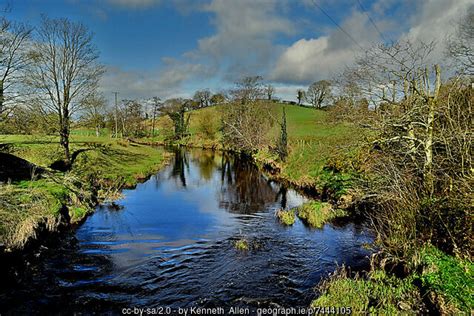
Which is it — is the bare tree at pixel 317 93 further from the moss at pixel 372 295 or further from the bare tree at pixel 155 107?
the moss at pixel 372 295

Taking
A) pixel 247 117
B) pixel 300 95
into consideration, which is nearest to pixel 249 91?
pixel 247 117

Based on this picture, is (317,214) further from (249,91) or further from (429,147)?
(249,91)

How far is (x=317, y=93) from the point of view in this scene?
85938 mm

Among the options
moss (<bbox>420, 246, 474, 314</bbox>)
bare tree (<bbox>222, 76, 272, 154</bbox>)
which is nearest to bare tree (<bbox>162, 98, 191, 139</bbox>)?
bare tree (<bbox>222, 76, 272, 154</bbox>)

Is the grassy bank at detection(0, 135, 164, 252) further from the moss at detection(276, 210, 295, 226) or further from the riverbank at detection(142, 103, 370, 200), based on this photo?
the riverbank at detection(142, 103, 370, 200)

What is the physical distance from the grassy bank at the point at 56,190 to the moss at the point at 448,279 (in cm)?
1252

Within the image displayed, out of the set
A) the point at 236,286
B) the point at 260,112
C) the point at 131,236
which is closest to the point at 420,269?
the point at 236,286

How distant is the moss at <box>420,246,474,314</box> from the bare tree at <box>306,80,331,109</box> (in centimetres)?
7574

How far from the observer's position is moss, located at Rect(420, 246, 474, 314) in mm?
6930

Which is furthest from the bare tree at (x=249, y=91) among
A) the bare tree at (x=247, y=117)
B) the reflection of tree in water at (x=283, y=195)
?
the reflection of tree in water at (x=283, y=195)

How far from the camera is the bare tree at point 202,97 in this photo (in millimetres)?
112438

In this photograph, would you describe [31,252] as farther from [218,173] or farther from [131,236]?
[218,173]

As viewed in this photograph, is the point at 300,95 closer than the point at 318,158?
No

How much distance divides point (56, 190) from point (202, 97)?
99.6 meters
